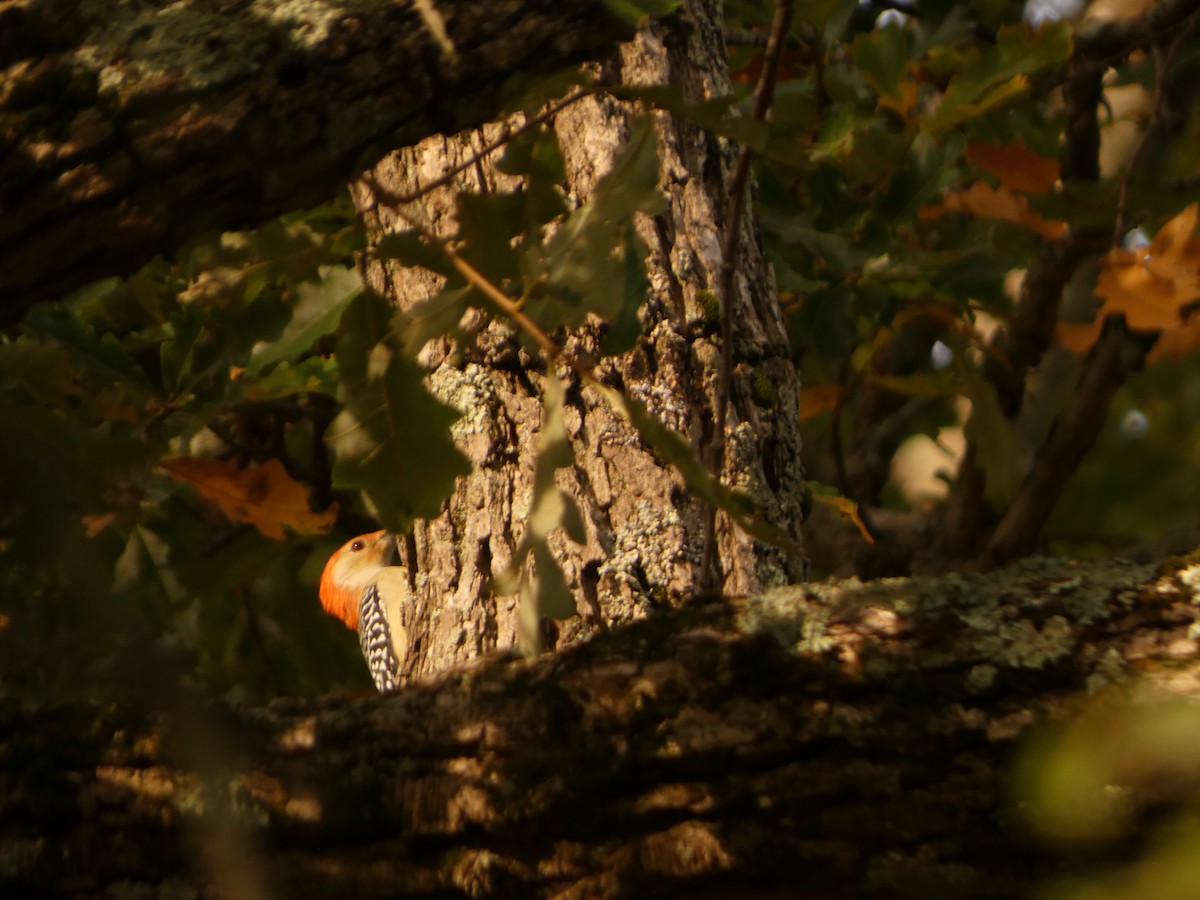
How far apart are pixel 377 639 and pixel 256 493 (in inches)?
23.8

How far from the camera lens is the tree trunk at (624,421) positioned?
1.99 meters

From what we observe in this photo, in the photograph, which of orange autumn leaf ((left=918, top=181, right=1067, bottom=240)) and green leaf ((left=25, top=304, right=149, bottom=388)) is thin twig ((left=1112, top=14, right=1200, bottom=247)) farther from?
green leaf ((left=25, top=304, right=149, bottom=388))

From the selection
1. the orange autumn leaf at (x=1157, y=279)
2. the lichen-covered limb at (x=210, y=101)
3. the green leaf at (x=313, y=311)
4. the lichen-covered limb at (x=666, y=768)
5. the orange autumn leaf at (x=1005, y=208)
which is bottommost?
the orange autumn leaf at (x=1157, y=279)

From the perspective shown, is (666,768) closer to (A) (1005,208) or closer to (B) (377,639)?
(B) (377,639)

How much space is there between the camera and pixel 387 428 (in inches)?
62.4

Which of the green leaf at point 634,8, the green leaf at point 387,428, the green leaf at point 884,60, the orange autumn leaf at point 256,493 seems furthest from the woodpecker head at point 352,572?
the green leaf at point 634,8

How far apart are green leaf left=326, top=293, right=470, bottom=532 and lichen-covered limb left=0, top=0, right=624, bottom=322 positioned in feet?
0.59

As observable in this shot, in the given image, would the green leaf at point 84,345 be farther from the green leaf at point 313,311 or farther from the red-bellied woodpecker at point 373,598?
the red-bellied woodpecker at point 373,598

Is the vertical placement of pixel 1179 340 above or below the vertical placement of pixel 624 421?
below

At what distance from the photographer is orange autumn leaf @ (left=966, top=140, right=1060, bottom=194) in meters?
3.33

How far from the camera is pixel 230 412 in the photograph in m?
3.05

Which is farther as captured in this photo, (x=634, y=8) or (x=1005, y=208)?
(x=1005, y=208)

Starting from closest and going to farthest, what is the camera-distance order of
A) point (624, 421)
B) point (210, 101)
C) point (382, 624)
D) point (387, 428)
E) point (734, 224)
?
point (210, 101), point (387, 428), point (734, 224), point (624, 421), point (382, 624)

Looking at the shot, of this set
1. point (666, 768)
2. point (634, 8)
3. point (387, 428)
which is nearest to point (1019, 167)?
point (634, 8)
